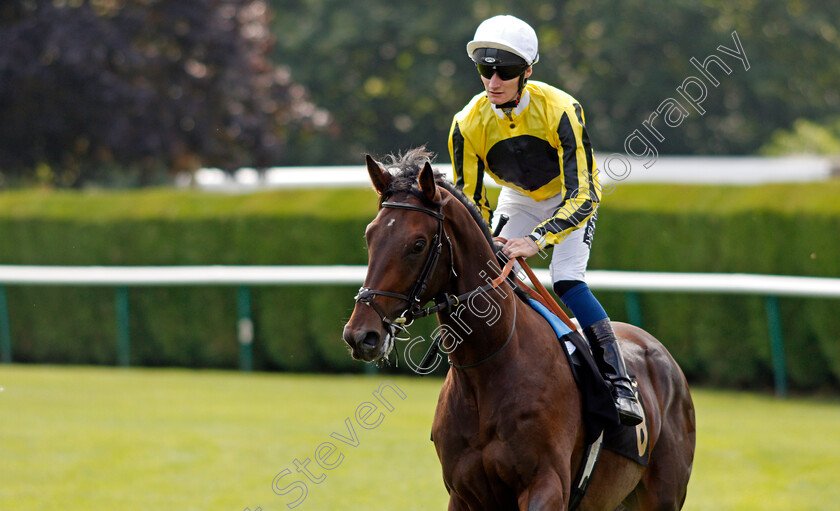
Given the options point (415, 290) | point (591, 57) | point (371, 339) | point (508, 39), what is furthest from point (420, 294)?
point (591, 57)

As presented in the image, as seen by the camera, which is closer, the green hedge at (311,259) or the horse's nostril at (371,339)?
the horse's nostril at (371,339)

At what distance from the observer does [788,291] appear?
8.97 metres

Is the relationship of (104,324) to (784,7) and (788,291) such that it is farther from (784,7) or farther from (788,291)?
(784,7)

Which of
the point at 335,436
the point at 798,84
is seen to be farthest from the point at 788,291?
the point at 798,84

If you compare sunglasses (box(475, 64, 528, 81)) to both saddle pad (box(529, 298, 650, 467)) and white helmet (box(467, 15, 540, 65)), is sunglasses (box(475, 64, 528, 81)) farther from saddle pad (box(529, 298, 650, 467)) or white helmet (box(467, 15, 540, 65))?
saddle pad (box(529, 298, 650, 467))

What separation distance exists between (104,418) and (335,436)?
6.65ft

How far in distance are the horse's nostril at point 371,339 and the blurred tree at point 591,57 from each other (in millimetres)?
21554

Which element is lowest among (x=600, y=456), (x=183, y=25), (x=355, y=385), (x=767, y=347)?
(x=355, y=385)

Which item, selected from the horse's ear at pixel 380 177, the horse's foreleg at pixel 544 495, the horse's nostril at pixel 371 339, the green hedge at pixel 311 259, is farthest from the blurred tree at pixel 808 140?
the horse's nostril at pixel 371 339

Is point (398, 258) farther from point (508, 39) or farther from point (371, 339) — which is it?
point (508, 39)

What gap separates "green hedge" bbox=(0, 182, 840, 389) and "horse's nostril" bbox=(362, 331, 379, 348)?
5.91 m

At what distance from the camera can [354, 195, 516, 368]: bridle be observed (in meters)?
3.34

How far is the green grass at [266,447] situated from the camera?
6.44 m

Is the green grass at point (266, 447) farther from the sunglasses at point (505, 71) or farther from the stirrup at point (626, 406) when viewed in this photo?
the sunglasses at point (505, 71)
